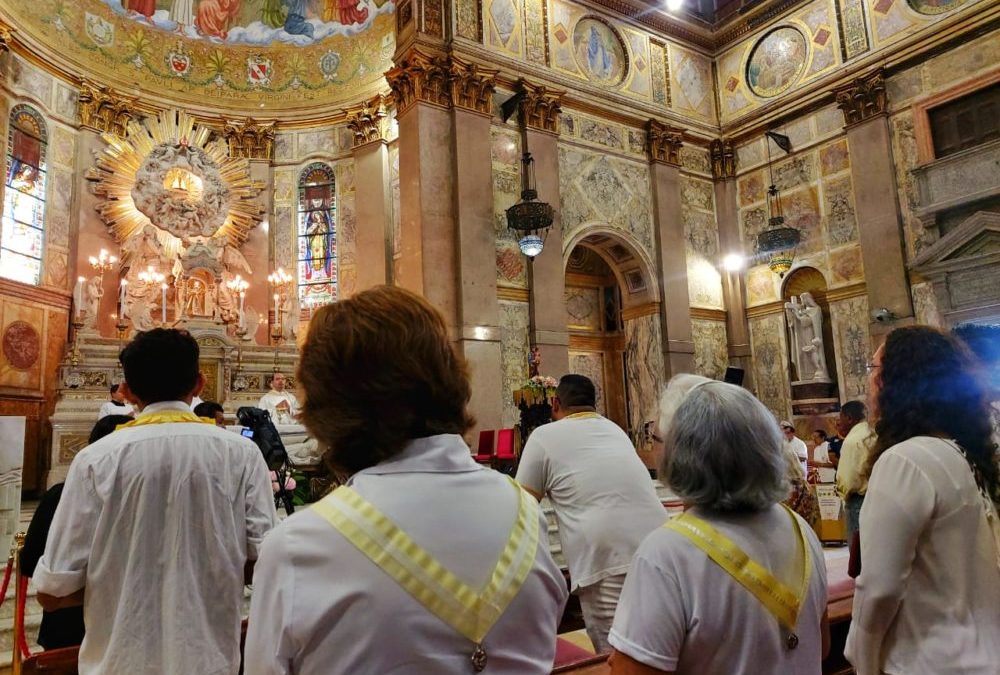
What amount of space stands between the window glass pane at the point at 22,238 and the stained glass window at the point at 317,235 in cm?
562

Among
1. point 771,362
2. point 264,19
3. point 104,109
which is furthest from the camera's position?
point 264,19

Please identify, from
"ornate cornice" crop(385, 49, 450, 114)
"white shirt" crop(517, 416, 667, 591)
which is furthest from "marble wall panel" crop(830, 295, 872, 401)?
"white shirt" crop(517, 416, 667, 591)

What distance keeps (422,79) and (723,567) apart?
11.6 metres

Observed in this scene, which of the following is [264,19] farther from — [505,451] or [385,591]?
[385,591]

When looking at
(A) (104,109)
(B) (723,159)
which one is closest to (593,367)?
(B) (723,159)

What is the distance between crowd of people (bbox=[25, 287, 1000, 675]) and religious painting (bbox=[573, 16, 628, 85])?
41.5 feet

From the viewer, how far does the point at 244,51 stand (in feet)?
58.5

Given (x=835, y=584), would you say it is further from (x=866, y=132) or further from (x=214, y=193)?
(x=214, y=193)

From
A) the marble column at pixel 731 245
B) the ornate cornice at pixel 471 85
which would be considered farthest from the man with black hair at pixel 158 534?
the marble column at pixel 731 245

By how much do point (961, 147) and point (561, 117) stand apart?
7.32 meters

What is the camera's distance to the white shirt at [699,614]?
1456 mm

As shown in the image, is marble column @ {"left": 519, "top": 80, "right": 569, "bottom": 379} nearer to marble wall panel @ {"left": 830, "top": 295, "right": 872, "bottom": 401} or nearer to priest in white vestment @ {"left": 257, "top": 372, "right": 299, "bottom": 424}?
priest in white vestment @ {"left": 257, "top": 372, "right": 299, "bottom": 424}

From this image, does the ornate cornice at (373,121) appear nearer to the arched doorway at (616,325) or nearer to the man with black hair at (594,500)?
the arched doorway at (616,325)

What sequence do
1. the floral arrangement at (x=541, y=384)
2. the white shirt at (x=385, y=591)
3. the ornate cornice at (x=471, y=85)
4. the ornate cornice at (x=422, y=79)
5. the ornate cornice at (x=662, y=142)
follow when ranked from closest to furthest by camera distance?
the white shirt at (x=385, y=591) < the floral arrangement at (x=541, y=384) < the ornate cornice at (x=422, y=79) < the ornate cornice at (x=471, y=85) < the ornate cornice at (x=662, y=142)
